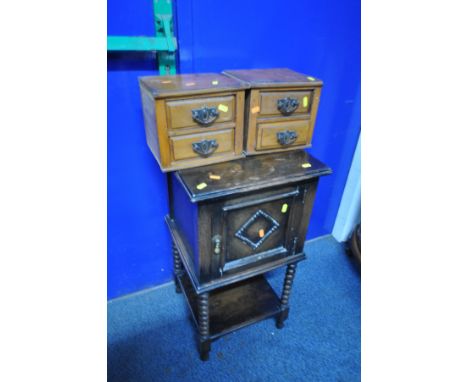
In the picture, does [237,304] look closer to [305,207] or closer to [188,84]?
[305,207]

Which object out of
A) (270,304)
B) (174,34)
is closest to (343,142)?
(270,304)

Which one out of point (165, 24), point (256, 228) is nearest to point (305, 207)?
point (256, 228)

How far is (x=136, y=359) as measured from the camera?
1.39 meters

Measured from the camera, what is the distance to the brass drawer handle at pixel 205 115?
91cm

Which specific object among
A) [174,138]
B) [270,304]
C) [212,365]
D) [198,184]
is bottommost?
[212,365]

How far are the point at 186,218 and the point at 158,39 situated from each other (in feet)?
2.11

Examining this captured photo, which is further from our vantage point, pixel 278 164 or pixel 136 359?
pixel 136 359

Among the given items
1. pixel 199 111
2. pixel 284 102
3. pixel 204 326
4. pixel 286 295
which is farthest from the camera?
pixel 286 295

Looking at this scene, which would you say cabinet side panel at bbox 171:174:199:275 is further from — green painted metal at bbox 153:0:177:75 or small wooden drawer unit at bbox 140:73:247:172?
green painted metal at bbox 153:0:177:75

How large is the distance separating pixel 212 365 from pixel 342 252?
118 centimetres

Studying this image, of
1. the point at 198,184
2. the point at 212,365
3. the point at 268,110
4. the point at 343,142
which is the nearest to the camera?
the point at 198,184

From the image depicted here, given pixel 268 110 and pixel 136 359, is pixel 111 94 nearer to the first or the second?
pixel 268 110

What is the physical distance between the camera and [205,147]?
978mm

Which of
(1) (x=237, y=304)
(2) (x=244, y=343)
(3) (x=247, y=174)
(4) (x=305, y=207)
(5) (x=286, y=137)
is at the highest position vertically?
(5) (x=286, y=137)
